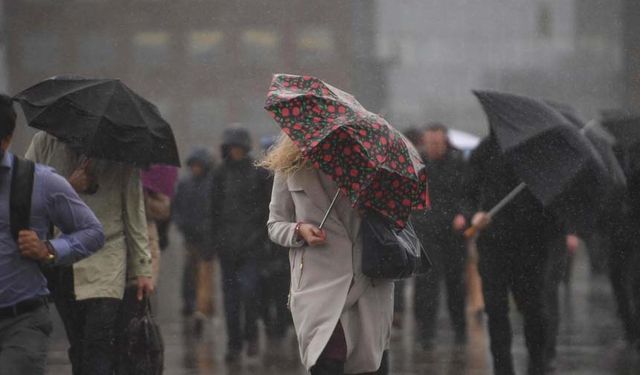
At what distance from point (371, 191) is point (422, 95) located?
193 inches

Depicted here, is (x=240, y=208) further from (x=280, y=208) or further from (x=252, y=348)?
(x=280, y=208)

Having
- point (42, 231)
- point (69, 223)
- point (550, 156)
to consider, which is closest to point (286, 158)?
point (69, 223)

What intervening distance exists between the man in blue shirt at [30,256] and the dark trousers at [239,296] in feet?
16.1

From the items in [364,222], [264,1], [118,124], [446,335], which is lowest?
[446,335]

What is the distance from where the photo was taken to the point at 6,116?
18.7ft

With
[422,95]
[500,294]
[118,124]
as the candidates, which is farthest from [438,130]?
[118,124]

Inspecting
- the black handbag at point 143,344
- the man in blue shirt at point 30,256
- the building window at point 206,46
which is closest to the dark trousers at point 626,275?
the building window at point 206,46

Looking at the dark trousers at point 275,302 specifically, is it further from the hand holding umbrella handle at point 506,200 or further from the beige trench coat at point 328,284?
the beige trench coat at point 328,284

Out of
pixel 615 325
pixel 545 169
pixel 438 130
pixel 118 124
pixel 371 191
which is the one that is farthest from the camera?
pixel 438 130

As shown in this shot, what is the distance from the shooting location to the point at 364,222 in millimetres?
6281

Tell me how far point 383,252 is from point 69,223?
1.38 m

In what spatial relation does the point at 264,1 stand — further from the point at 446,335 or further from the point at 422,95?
the point at 446,335

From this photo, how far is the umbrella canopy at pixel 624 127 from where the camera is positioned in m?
10.2

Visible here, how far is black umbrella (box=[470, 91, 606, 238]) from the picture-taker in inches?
332
